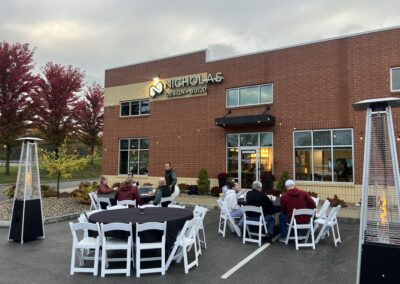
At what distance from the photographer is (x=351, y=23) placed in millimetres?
14406

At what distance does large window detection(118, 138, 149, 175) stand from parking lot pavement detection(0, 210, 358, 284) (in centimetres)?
1104

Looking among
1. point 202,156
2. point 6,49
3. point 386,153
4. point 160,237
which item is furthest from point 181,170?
point 6,49

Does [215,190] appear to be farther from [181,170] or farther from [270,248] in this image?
[270,248]

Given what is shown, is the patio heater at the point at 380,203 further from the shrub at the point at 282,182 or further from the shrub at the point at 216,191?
the shrub at the point at 216,191

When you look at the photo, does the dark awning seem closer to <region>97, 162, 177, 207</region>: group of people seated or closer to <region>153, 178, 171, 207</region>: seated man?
<region>97, 162, 177, 207</region>: group of people seated

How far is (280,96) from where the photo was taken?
584 inches

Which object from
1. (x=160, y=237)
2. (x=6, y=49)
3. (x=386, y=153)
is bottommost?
(x=160, y=237)

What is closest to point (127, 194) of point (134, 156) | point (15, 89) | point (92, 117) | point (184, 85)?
point (184, 85)

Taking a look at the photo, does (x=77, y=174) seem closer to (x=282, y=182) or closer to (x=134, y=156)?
(x=134, y=156)

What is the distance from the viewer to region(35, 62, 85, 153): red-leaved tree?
85.7ft

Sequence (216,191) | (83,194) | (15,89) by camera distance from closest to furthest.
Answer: (83,194)
(216,191)
(15,89)

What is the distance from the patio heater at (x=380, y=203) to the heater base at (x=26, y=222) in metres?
6.97

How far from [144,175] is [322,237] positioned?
1257 centimetres

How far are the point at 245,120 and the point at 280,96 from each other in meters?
1.97
